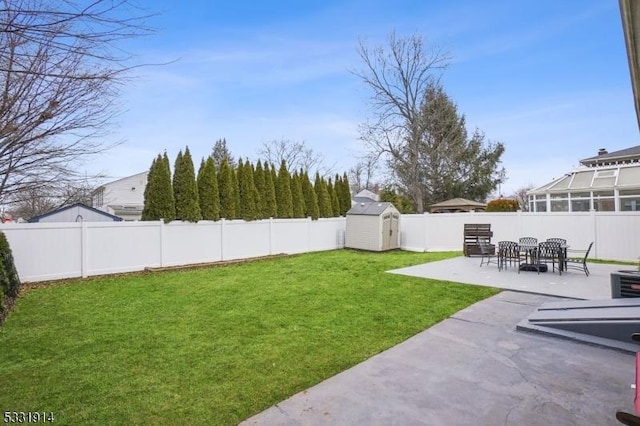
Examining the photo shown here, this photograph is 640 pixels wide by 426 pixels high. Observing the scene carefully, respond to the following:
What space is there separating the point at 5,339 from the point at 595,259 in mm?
14371

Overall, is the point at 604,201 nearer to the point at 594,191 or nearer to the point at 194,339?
the point at 594,191

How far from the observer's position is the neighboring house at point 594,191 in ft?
42.8

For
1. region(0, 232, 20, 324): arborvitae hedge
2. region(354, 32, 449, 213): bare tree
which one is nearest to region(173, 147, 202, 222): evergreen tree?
region(0, 232, 20, 324): arborvitae hedge

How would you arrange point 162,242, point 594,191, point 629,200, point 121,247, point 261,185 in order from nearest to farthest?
point 121,247
point 162,242
point 629,200
point 261,185
point 594,191

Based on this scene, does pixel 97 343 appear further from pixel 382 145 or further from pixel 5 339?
pixel 382 145

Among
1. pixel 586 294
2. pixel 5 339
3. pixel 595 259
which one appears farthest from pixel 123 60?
pixel 595 259

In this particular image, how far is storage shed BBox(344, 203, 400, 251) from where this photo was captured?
46.6 feet

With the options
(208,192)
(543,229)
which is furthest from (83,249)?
(543,229)

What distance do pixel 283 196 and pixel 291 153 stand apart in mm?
24010

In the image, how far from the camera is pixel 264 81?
1234cm

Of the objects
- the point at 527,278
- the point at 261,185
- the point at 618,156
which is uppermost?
the point at 618,156

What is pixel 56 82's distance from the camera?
278cm

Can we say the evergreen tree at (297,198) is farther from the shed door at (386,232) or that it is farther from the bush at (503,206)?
the bush at (503,206)

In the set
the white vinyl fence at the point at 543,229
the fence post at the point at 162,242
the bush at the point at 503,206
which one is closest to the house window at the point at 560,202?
the bush at the point at 503,206
